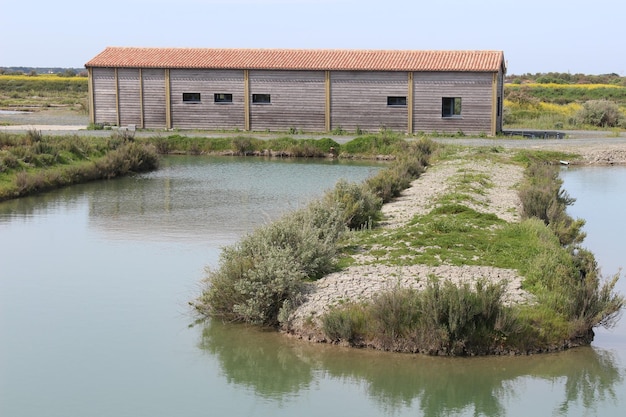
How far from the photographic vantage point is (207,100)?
4219 centimetres

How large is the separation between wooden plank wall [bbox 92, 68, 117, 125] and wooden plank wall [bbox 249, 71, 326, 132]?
683cm

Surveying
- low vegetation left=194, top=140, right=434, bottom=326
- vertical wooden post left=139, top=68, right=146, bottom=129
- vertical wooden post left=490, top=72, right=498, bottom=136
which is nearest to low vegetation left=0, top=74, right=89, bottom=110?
vertical wooden post left=139, top=68, right=146, bottom=129

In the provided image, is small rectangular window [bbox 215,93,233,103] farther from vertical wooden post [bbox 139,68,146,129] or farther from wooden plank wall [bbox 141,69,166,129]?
vertical wooden post [bbox 139,68,146,129]

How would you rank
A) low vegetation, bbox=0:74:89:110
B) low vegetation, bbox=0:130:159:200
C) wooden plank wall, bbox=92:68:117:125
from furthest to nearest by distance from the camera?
low vegetation, bbox=0:74:89:110 < wooden plank wall, bbox=92:68:117:125 < low vegetation, bbox=0:130:159:200

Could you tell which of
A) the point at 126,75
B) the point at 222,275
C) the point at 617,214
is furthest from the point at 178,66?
the point at 222,275

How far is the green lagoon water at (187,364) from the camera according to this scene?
9.82 metres

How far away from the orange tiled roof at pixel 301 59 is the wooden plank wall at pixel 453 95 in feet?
1.59

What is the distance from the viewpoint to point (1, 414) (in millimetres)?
9344

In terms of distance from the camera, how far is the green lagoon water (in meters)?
9.82

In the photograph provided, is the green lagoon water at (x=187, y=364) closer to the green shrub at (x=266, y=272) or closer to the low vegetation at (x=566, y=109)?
the green shrub at (x=266, y=272)

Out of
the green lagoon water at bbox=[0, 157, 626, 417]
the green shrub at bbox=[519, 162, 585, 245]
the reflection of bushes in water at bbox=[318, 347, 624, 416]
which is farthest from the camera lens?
the green shrub at bbox=[519, 162, 585, 245]

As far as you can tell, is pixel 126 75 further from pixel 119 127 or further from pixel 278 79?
pixel 278 79

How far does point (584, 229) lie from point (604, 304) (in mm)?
8481

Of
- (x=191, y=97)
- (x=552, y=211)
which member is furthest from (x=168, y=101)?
(x=552, y=211)
